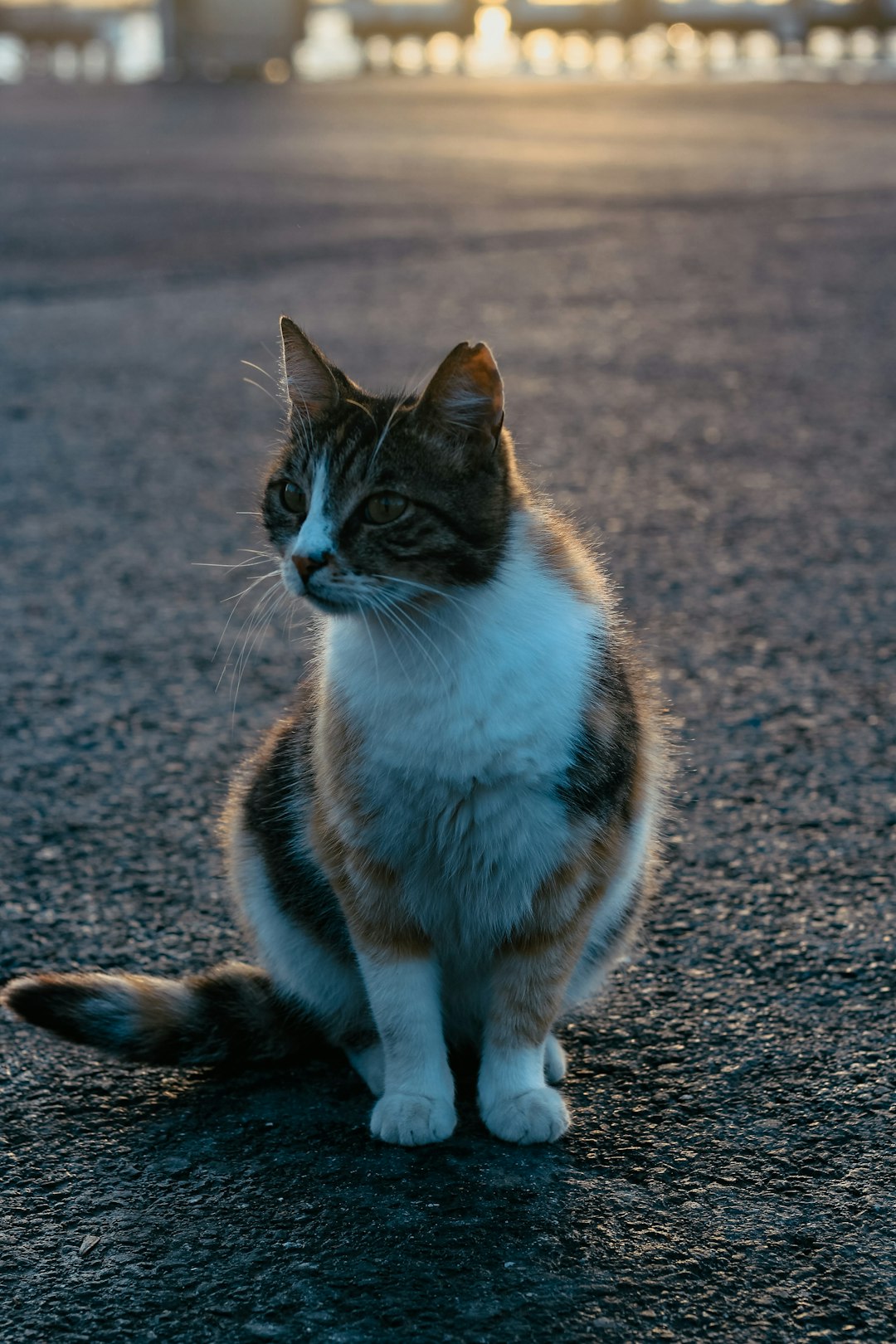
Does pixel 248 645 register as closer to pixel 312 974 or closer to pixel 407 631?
pixel 312 974

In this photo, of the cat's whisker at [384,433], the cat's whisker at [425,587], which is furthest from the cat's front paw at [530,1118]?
the cat's whisker at [384,433]

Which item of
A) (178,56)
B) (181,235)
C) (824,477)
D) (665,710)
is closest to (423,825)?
(665,710)

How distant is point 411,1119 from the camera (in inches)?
89.7

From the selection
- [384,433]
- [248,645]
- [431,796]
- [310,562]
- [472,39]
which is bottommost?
[248,645]

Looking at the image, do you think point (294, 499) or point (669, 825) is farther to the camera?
point (669, 825)

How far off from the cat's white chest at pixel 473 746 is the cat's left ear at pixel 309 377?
0.41 metres

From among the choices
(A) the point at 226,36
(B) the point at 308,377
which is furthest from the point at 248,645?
(A) the point at 226,36

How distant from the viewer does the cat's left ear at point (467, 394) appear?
91.8 inches

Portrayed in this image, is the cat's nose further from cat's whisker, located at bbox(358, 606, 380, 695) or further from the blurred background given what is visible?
the blurred background

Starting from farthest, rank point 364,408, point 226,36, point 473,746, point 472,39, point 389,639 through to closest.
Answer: point 472,39, point 226,36, point 364,408, point 389,639, point 473,746

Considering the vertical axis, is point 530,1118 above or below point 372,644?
below

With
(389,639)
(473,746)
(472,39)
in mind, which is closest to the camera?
(473,746)

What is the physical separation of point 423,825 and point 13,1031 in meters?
0.80

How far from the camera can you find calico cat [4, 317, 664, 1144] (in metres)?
2.28
